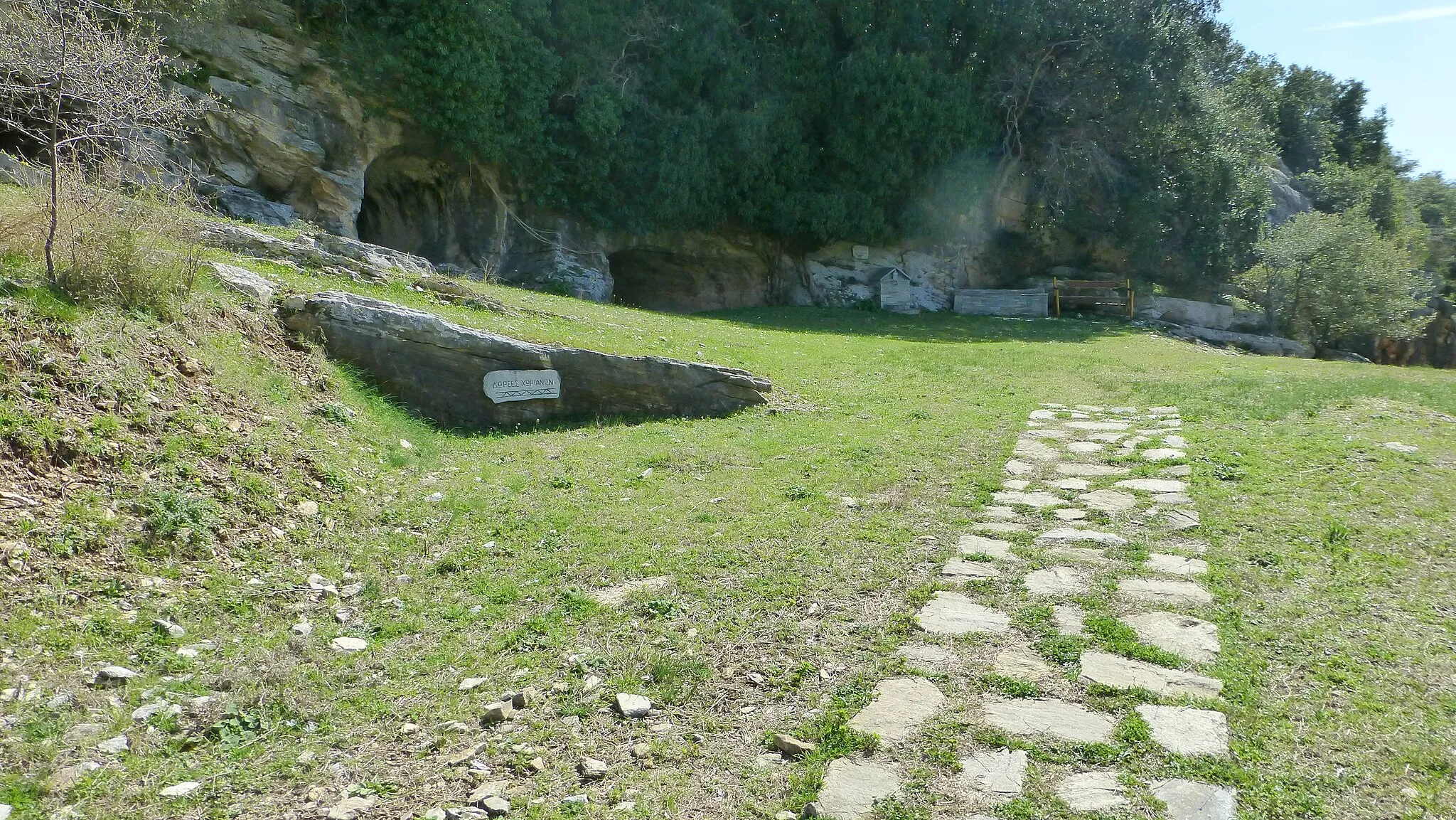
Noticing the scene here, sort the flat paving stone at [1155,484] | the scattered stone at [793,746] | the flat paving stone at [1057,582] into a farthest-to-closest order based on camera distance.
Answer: the flat paving stone at [1155,484]
the flat paving stone at [1057,582]
the scattered stone at [793,746]

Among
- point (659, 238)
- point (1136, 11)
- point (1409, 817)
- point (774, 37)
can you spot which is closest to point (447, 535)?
point (1409, 817)

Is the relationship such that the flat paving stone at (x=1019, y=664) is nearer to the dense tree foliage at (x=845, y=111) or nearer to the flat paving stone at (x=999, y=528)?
the flat paving stone at (x=999, y=528)

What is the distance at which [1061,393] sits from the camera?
11297mm

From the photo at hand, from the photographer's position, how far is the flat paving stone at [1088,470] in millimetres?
7242

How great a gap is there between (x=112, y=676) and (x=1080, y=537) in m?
5.02

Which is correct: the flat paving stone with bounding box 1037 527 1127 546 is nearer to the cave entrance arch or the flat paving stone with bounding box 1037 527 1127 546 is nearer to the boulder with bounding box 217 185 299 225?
the boulder with bounding box 217 185 299 225

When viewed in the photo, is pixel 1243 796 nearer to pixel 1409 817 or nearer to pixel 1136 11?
pixel 1409 817

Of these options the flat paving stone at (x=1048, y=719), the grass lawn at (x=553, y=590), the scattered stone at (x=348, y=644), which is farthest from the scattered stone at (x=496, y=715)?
the flat paving stone at (x=1048, y=719)

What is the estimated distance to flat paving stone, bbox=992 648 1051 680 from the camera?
4.04m

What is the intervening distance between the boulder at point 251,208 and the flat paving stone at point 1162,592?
13.6 metres

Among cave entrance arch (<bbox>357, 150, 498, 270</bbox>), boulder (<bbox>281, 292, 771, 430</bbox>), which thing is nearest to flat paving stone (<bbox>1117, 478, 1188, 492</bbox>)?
boulder (<bbox>281, 292, 771, 430</bbox>)

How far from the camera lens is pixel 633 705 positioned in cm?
386

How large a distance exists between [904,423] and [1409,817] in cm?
623

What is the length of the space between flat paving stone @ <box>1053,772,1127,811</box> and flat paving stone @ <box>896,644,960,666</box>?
2.97ft
